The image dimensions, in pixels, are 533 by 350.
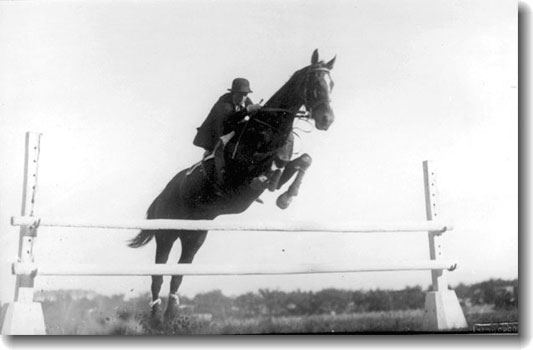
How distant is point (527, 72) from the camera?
11.8ft

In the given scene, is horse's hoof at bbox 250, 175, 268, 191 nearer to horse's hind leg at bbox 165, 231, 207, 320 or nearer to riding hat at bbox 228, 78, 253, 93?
horse's hind leg at bbox 165, 231, 207, 320

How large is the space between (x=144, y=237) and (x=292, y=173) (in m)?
0.82

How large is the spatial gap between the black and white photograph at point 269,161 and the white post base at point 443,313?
0.01 metres

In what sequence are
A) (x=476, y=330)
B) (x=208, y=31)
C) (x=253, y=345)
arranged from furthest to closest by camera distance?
(x=208, y=31) < (x=476, y=330) < (x=253, y=345)

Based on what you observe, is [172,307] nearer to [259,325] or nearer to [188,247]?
[188,247]

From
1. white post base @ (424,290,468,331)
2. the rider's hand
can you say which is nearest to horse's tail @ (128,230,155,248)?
the rider's hand

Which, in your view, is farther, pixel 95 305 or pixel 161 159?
pixel 161 159

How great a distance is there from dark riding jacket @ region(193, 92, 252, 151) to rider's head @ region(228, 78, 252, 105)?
0.02m

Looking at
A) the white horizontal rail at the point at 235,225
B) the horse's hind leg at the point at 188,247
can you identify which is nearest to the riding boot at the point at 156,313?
the horse's hind leg at the point at 188,247

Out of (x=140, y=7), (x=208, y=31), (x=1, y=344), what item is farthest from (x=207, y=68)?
(x=1, y=344)

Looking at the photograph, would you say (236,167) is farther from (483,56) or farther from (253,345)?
(483,56)

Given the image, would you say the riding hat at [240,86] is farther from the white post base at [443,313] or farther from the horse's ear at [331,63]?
the white post base at [443,313]

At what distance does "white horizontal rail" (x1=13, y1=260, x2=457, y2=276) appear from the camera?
2.82 m

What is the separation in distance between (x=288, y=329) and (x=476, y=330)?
3.16 ft
